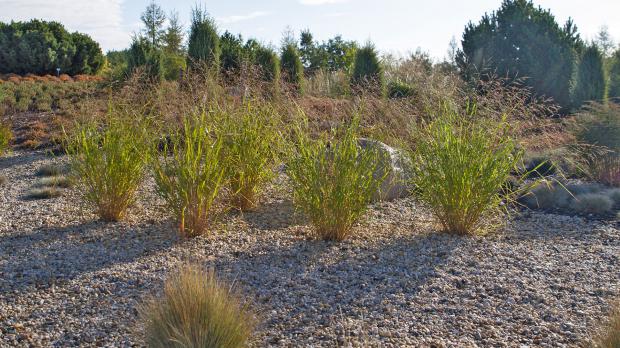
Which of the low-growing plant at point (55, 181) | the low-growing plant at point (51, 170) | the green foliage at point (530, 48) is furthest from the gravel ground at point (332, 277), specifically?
the green foliage at point (530, 48)

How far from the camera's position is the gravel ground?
3264 millimetres

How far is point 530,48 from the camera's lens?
1427 cm

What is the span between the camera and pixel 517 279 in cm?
405

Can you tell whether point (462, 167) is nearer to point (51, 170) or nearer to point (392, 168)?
point (392, 168)

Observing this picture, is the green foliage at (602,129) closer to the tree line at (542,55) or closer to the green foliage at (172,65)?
the tree line at (542,55)

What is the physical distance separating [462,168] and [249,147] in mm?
1812

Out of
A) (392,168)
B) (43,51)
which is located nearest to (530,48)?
(392,168)

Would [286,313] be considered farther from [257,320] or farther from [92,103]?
[92,103]

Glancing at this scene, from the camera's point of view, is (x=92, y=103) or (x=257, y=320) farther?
(x=92, y=103)

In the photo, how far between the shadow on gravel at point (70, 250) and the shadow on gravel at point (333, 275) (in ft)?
2.53

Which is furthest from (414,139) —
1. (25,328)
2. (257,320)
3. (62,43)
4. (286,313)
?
(62,43)

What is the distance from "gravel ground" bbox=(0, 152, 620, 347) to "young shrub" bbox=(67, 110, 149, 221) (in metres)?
0.20

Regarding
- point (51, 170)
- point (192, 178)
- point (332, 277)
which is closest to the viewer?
point (332, 277)

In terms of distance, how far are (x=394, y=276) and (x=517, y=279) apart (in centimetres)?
80
